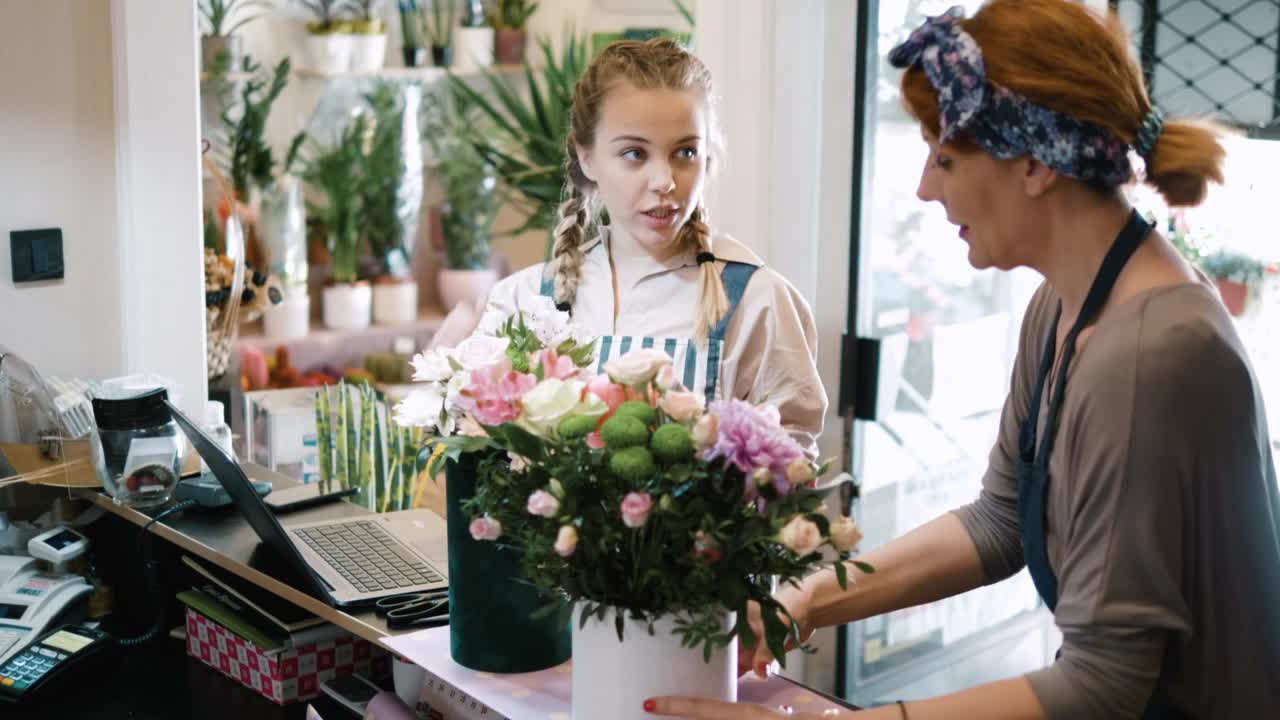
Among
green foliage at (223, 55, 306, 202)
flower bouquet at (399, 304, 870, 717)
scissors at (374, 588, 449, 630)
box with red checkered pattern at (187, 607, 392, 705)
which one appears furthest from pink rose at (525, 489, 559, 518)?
green foliage at (223, 55, 306, 202)

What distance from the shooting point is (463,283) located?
4.82 m

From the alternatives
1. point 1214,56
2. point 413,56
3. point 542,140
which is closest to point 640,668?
point 1214,56

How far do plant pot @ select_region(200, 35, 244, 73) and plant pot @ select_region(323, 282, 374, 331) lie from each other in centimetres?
85

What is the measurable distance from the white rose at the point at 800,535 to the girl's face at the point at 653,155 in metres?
0.94

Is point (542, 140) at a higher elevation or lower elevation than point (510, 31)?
lower

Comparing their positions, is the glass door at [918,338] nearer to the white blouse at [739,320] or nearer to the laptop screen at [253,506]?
the white blouse at [739,320]

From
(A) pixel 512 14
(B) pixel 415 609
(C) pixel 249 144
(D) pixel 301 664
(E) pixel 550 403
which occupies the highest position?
(A) pixel 512 14

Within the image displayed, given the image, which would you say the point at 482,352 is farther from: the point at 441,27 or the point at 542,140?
the point at 441,27

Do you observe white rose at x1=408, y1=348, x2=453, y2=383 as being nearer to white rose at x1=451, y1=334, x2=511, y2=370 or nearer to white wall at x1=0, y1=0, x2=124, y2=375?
white rose at x1=451, y1=334, x2=511, y2=370

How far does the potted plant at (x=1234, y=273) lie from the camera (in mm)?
2297

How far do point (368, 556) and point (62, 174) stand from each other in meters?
1.14

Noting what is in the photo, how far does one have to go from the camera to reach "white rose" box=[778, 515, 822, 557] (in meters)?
1.04

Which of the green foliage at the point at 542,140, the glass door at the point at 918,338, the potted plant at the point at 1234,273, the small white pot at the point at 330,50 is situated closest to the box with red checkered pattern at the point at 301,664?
the glass door at the point at 918,338

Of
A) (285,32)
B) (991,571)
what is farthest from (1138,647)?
(285,32)
